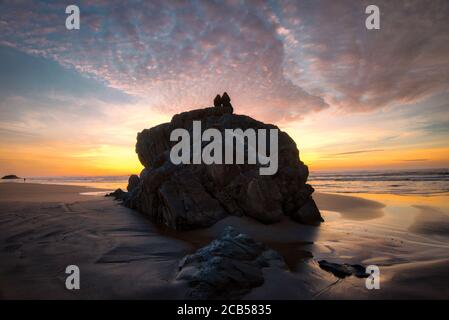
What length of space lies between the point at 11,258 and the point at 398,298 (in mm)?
9883

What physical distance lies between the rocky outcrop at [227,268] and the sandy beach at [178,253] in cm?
26

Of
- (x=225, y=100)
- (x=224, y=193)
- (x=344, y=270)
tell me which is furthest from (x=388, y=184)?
(x=344, y=270)

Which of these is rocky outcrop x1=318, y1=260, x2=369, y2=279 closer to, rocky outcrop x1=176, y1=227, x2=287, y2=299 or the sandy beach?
the sandy beach

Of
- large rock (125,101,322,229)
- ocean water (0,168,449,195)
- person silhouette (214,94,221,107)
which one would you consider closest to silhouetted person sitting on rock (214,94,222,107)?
person silhouette (214,94,221,107)

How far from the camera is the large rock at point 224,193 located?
36.7 feet

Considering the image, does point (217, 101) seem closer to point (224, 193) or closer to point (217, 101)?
point (217, 101)

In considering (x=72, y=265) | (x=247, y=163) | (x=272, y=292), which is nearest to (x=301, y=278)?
(x=272, y=292)

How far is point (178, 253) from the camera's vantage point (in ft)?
25.5

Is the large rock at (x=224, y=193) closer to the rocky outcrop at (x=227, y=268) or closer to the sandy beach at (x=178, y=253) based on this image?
the sandy beach at (x=178, y=253)

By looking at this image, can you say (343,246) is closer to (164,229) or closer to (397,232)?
(397,232)

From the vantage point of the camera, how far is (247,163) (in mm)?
12227

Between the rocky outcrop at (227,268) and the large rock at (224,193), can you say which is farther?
the large rock at (224,193)

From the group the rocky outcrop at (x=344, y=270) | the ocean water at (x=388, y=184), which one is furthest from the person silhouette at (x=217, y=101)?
the ocean water at (x=388, y=184)

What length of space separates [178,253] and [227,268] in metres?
2.96
